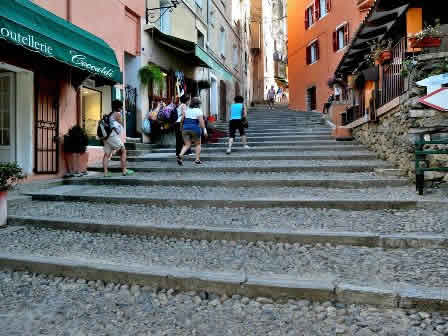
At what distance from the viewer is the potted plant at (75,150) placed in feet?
25.7

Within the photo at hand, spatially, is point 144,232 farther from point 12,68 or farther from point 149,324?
point 12,68

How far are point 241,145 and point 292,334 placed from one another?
8.37 meters

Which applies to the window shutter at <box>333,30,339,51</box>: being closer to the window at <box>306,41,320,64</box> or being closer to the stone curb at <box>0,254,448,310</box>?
the window at <box>306,41,320,64</box>

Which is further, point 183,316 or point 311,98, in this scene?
point 311,98

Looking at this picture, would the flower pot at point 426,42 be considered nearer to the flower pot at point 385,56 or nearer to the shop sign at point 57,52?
the flower pot at point 385,56

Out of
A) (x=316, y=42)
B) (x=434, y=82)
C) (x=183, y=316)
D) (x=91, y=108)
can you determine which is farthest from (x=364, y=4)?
(x=183, y=316)

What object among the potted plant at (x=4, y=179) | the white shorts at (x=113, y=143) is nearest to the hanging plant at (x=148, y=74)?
the white shorts at (x=113, y=143)

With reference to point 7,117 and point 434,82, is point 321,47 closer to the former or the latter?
point 434,82

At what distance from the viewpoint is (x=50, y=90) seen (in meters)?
7.76

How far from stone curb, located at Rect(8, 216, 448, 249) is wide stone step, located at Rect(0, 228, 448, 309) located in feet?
0.30

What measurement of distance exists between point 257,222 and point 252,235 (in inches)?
19.1

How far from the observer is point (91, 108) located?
1004cm

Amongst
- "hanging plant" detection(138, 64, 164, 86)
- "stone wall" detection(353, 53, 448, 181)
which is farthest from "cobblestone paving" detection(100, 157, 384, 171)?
"hanging plant" detection(138, 64, 164, 86)

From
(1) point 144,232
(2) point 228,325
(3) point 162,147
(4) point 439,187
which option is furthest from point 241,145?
(2) point 228,325
